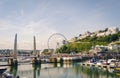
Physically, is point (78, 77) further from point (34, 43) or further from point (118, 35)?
point (118, 35)

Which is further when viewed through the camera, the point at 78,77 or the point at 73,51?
the point at 73,51

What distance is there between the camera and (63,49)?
17862cm

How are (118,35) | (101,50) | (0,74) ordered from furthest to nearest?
(118,35), (101,50), (0,74)

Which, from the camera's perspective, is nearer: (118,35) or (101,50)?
(101,50)

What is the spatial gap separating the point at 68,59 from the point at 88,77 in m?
71.0

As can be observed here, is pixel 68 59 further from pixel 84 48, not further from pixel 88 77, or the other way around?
pixel 88 77

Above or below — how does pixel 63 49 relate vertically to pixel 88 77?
above

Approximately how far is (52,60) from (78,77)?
2604 inches

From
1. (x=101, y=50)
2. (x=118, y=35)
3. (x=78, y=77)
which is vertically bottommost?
(x=78, y=77)

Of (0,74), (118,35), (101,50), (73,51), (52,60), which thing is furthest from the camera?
(118,35)

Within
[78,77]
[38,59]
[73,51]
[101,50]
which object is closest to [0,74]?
[78,77]

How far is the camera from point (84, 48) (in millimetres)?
176750

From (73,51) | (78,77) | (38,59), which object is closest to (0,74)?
(78,77)

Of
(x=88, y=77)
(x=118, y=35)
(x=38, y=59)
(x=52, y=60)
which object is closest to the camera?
(x=88, y=77)
